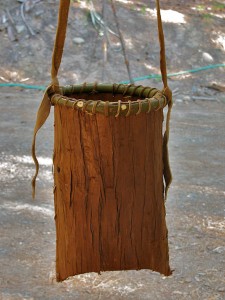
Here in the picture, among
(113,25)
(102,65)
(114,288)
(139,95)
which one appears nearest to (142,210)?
(139,95)

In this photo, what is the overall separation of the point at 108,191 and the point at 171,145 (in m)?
3.01

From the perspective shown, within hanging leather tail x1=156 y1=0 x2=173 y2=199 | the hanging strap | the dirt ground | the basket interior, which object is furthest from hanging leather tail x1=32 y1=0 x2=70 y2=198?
the dirt ground

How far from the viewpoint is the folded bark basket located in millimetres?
1486

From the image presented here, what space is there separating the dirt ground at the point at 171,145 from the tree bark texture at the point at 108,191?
0.75 m

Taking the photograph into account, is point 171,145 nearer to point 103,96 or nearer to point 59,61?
point 103,96

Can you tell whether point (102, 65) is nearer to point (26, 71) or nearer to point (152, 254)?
point (26, 71)

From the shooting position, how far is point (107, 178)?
1522 mm

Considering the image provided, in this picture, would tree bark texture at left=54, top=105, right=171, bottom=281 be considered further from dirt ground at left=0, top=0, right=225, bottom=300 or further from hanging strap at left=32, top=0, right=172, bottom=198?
dirt ground at left=0, top=0, right=225, bottom=300

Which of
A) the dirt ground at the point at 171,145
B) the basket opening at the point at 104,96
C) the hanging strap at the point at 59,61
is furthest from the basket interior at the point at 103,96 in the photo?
the dirt ground at the point at 171,145

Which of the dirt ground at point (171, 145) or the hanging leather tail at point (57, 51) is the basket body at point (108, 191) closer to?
the hanging leather tail at point (57, 51)

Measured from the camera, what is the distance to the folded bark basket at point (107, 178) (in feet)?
4.88

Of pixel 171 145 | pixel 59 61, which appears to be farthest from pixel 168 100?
pixel 171 145

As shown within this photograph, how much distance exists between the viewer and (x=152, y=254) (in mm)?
1632

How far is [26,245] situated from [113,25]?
15.9ft
